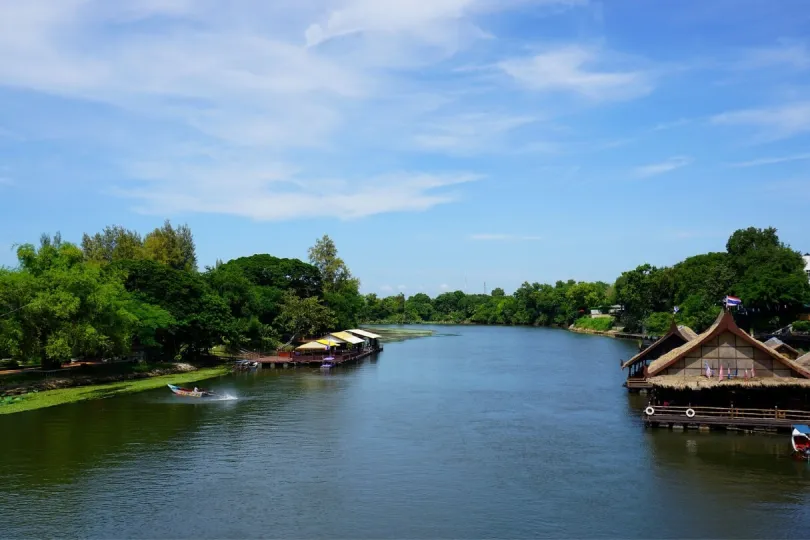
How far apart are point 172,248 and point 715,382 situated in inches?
3317

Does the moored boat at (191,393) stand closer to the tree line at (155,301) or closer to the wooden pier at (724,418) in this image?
the tree line at (155,301)

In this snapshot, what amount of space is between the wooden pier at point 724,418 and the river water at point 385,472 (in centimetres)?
79

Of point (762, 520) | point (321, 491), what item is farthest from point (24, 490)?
point (762, 520)

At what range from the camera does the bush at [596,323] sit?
137750 millimetres

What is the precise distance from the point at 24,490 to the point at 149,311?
37036mm

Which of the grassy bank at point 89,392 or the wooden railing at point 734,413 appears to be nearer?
the wooden railing at point 734,413

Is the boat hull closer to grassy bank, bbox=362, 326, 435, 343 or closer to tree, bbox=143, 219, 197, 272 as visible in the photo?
tree, bbox=143, 219, 197, 272

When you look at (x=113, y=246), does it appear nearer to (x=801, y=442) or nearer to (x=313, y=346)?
(x=313, y=346)

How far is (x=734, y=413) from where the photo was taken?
3297cm

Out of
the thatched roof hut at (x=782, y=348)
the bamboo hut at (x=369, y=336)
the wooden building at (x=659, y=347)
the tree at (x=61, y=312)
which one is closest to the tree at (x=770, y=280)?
the thatched roof hut at (x=782, y=348)

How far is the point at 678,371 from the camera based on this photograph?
3434 centimetres

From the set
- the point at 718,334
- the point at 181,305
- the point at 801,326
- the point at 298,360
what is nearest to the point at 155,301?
the point at 181,305

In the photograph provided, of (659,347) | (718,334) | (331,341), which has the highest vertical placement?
(718,334)

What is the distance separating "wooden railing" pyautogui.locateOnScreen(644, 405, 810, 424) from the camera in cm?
3179
